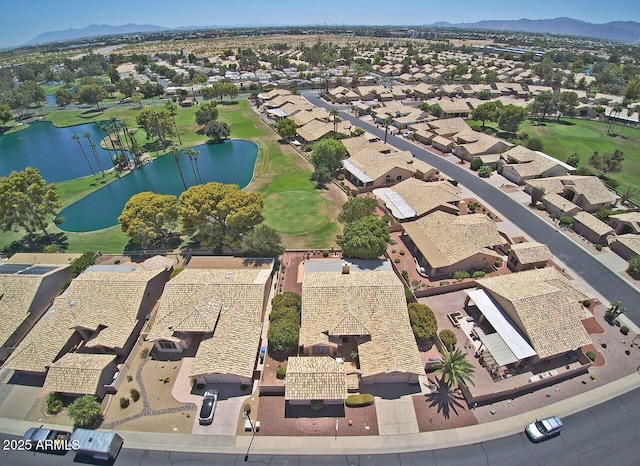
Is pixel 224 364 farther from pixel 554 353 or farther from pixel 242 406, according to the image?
pixel 554 353

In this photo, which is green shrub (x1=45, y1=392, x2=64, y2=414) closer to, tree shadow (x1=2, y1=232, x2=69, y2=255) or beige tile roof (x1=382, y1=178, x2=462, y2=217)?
tree shadow (x1=2, y1=232, x2=69, y2=255)

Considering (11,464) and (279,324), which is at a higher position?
(279,324)

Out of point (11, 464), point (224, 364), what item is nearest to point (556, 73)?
point (224, 364)

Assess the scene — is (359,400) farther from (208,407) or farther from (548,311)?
(548,311)

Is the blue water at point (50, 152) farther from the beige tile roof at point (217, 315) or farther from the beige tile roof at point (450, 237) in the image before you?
the beige tile roof at point (450, 237)

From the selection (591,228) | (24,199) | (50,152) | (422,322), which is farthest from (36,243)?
(591,228)
